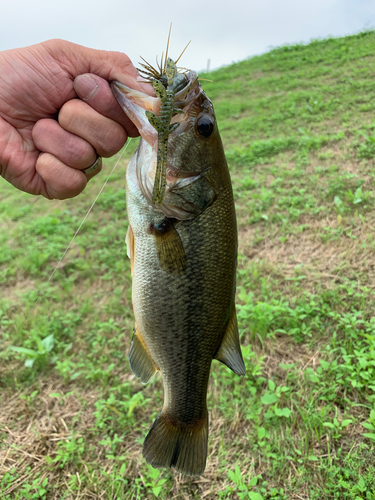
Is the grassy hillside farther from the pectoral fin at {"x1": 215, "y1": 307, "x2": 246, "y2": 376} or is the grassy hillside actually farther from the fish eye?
the fish eye

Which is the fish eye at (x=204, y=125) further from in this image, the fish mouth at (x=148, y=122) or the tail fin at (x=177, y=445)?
the tail fin at (x=177, y=445)

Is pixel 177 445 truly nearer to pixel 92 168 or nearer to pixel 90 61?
pixel 92 168

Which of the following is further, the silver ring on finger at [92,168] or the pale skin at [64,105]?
the silver ring on finger at [92,168]

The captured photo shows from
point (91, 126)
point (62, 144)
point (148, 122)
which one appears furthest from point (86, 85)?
point (148, 122)

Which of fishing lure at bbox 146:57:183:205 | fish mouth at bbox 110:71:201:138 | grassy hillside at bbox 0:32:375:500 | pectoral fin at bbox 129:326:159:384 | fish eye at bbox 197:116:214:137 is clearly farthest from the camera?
grassy hillside at bbox 0:32:375:500

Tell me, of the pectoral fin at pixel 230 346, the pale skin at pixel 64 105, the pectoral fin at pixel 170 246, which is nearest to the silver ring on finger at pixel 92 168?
the pale skin at pixel 64 105

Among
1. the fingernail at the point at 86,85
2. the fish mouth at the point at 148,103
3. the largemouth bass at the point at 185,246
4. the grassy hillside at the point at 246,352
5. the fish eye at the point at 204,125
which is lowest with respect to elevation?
the grassy hillside at the point at 246,352

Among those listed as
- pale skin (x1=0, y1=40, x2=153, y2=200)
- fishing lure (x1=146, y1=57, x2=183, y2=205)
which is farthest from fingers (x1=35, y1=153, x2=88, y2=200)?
fishing lure (x1=146, y1=57, x2=183, y2=205)
